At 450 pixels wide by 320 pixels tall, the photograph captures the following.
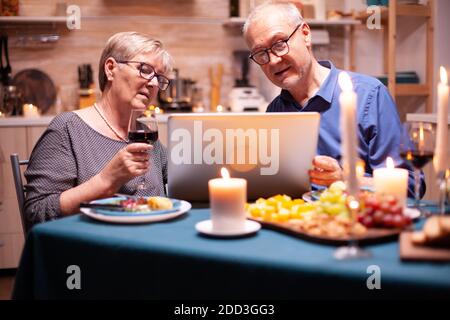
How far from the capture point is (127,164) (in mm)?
1377

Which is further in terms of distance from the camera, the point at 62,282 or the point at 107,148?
the point at 107,148

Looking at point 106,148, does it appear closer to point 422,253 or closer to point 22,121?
point 422,253

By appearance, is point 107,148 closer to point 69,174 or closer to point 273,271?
point 69,174

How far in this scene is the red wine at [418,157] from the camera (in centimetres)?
113

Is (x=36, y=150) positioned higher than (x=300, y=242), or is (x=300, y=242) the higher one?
(x=36, y=150)

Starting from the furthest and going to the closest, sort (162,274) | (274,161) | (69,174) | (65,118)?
(65,118)
(69,174)
(274,161)
(162,274)

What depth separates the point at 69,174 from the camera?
163 centimetres

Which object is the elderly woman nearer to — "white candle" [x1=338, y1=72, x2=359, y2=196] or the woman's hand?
the woman's hand

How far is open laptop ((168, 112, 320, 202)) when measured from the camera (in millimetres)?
1280

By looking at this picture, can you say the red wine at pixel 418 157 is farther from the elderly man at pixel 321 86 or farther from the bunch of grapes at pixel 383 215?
the elderly man at pixel 321 86

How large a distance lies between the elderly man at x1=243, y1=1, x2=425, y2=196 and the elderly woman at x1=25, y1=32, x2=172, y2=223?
35cm

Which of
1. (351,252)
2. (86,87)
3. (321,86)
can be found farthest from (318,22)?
(351,252)

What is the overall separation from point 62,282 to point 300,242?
1.61ft

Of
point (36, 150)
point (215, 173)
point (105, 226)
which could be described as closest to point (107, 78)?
→ point (36, 150)
